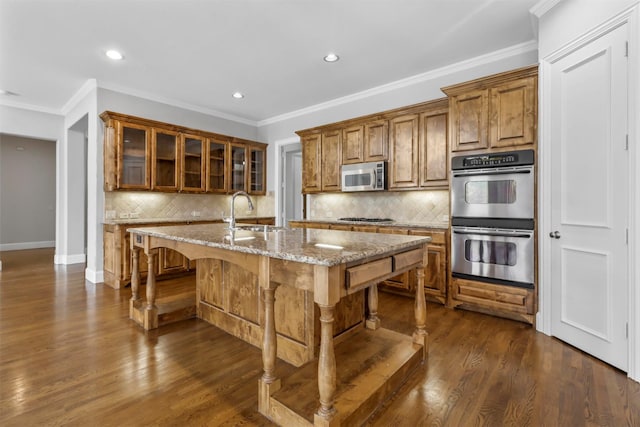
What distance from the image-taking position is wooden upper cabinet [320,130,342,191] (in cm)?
482

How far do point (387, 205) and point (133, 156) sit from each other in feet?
12.4

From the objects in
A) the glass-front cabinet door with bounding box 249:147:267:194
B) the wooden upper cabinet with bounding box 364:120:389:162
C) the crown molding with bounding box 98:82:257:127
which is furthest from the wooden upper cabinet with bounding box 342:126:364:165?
the crown molding with bounding box 98:82:257:127

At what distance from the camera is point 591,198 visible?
237 cm

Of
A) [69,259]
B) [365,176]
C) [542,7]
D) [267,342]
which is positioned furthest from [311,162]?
[69,259]

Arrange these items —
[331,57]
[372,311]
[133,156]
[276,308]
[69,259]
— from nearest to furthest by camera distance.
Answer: [276,308], [372,311], [331,57], [133,156], [69,259]

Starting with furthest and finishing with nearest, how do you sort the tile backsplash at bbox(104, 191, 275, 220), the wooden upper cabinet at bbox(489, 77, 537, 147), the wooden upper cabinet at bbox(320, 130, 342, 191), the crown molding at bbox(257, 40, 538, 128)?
1. the wooden upper cabinet at bbox(320, 130, 342, 191)
2. the tile backsplash at bbox(104, 191, 275, 220)
3. the crown molding at bbox(257, 40, 538, 128)
4. the wooden upper cabinet at bbox(489, 77, 537, 147)

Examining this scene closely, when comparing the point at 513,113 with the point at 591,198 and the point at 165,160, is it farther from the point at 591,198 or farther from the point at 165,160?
the point at 165,160

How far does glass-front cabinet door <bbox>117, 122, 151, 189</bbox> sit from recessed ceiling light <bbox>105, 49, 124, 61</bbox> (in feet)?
3.07

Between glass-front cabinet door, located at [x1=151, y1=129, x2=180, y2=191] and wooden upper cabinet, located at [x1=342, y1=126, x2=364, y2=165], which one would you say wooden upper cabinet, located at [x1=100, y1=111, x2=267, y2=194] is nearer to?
glass-front cabinet door, located at [x1=151, y1=129, x2=180, y2=191]

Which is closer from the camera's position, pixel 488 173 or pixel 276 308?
pixel 276 308

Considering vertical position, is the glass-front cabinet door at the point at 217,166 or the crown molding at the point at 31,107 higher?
the crown molding at the point at 31,107

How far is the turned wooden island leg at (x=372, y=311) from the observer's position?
2.55 meters

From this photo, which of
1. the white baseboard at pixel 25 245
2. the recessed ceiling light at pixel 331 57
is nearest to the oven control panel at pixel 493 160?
the recessed ceiling light at pixel 331 57

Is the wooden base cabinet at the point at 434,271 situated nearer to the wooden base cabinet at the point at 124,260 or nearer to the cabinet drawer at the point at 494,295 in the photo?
the cabinet drawer at the point at 494,295
